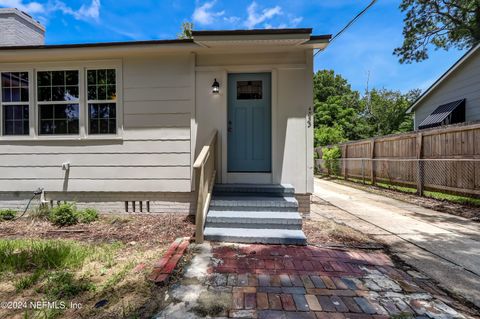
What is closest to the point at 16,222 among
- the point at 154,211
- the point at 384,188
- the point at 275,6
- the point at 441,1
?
the point at 154,211

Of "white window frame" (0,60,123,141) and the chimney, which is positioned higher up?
the chimney

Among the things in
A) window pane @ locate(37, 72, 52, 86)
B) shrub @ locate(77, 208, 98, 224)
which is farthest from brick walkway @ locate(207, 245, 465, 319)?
window pane @ locate(37, 72, 52, 86)

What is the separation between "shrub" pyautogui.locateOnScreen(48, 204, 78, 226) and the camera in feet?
16.7

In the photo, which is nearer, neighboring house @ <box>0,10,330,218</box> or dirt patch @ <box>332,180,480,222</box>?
neighboring house @ <box>0,10,330,218</box>

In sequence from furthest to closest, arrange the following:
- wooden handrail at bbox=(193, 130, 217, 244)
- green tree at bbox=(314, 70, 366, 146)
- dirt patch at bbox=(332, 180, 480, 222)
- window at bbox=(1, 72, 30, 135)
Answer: green tree at bbox=(314, 70, 366, 146) < dirt patch at bbox=(332, 180, 480, 222) < window at bbox=(1, 72, 30, 135) < wooden handrail at bbox=(193, 130, 217, 244)

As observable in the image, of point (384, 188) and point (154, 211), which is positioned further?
point (384, 188)

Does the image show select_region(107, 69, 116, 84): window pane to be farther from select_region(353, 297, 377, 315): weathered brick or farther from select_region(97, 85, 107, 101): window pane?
select_region(353, 297, 377, 315): weathered brick

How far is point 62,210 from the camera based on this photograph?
516 centimetres

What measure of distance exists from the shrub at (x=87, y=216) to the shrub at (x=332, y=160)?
42.3 feet

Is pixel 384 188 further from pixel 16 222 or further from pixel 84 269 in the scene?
pixel 16 222

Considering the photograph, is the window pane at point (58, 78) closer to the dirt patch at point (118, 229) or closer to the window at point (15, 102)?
the window at point (15, 102)

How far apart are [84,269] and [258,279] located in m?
2.06

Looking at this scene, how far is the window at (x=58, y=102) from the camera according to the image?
5.79 meters

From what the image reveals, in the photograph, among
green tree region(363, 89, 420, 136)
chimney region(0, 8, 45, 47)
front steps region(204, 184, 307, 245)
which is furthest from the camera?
green tree region(363, 89, 420, 136)
